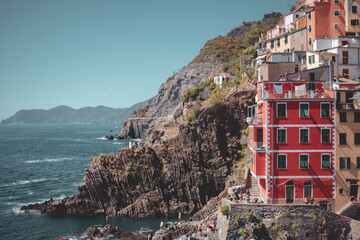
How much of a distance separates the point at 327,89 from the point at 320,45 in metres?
16.4

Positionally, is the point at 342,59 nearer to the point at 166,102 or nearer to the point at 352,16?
the point at 352,16

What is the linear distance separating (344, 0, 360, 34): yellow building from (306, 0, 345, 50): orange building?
0.80 meters

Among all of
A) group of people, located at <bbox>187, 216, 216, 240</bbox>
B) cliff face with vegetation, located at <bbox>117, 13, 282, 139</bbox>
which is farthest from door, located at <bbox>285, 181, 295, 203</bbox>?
cliff face with vegetation, located at <bbox>117, 13, 282, 139</bbox>

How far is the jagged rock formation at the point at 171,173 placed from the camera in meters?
51.8

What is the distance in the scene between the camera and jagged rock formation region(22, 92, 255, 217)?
51.8 meters

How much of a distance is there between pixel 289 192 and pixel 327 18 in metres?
31.8

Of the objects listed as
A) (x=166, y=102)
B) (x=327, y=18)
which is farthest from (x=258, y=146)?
(x=166, y=102)

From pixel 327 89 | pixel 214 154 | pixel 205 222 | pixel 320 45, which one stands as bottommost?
pixel 205 222

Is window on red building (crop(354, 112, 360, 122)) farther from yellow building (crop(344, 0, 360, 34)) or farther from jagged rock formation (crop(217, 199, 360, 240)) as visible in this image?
yellow building (crop(344, 0, 360, 34))

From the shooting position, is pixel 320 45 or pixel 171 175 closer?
pixel 320 45

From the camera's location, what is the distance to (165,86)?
185625 mm

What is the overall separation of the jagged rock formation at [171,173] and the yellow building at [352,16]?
18633mm

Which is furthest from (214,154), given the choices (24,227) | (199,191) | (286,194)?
(24,227)

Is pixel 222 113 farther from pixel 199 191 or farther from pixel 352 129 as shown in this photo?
pixel 352 129
